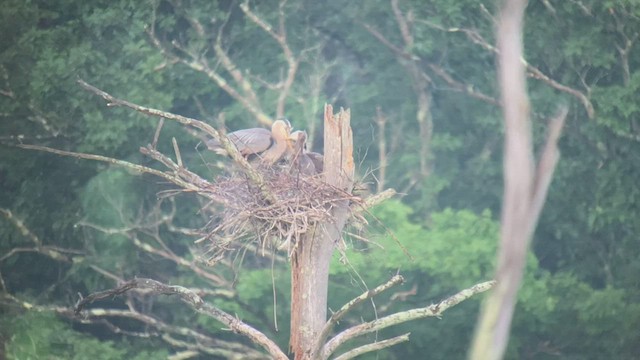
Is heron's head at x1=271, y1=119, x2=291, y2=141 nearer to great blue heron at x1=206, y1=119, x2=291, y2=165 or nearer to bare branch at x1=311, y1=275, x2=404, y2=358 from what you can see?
great blue heron at x1=206, y1=119, x2=291, y2=165

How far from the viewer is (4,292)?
15258 mm

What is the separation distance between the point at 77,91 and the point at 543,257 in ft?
24.4

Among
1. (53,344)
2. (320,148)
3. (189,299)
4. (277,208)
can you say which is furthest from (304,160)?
(320,148)

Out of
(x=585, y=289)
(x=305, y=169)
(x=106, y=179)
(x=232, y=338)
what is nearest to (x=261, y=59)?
(x=106, y=179)

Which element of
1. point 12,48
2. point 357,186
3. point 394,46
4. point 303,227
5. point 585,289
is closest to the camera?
point 303,227

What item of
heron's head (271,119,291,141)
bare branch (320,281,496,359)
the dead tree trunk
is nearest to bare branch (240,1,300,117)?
heron's head (271,119,291,141)

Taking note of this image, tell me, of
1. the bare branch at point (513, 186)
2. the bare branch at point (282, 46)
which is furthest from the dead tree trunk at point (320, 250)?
the bare branch at point (282, 46)

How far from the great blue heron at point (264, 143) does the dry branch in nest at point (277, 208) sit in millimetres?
1191

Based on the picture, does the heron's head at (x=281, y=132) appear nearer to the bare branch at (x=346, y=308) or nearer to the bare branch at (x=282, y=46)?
the bare branch at (x=346, y=308)

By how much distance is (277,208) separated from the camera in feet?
22.8

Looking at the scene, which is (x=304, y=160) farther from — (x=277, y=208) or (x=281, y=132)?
(x=277, y=208)

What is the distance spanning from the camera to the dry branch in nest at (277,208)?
6.90 m

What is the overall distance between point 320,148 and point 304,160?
9.37m

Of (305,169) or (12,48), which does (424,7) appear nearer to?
(12,48)
